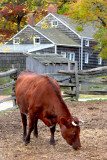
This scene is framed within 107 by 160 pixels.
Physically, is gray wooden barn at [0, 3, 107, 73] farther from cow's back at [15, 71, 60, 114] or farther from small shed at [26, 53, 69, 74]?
cow's back at [15, 71, 60, 114]

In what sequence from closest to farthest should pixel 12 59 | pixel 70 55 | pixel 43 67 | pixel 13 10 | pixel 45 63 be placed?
1. pixel 45 63
2. pixel 43 67
3. pixel 12 59
4. pixel 70 55
5. pixel 13 10

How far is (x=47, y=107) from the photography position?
6262 mm

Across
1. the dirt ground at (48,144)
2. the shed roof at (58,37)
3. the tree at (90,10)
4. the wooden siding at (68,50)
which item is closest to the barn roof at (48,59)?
the tree at (90,10)

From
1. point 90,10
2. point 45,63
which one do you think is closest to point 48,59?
point 45,63

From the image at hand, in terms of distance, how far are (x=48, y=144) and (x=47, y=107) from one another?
95 centimetres

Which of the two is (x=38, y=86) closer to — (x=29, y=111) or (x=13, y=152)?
(x=29, y=111)

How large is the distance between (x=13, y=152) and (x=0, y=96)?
11.3 metres

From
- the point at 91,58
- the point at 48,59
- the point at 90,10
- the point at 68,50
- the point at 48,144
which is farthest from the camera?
the point at 91,58

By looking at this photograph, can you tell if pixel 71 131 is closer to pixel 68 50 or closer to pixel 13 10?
pixel 68 50

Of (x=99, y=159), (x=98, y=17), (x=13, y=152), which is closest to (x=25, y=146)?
(x=13, y=152)

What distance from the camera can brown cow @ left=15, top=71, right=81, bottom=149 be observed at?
5664 millimetres

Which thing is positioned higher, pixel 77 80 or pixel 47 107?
pixel 47 107

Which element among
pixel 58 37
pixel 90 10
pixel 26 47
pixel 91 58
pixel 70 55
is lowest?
pixel 91 58

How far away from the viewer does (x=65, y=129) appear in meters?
5.67
